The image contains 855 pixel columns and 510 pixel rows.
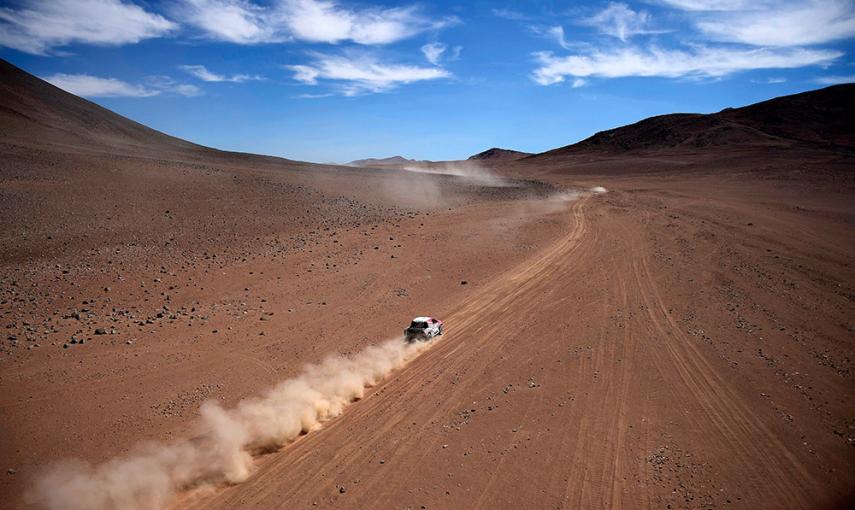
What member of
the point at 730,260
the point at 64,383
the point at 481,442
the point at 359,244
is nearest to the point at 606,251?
the point at 730,260

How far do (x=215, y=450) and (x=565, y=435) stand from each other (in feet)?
28.8

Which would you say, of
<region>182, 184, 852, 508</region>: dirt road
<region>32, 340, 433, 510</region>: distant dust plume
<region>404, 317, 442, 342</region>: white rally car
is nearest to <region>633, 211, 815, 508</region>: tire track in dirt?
<region>182, 184, 852, 508</region>: dirt road

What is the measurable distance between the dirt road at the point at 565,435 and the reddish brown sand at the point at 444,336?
0.07 meters

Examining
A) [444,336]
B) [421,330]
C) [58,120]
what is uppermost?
[58,120]

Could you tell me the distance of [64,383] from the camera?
15.4 meters

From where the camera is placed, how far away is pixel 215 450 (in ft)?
40.6

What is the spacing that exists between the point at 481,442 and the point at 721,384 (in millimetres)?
7771

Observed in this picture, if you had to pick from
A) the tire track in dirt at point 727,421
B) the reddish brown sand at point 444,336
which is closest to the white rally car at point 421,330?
the reddish brown sand at point 444,336

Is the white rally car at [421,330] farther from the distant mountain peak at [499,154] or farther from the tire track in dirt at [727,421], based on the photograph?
the distant mountain peak at [499,154]

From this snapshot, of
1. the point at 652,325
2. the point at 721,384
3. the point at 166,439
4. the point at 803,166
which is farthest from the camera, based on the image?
the point at 803,166

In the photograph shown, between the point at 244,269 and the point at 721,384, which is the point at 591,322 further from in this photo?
the point at 244,269

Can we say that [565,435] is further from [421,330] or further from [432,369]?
[421,330]

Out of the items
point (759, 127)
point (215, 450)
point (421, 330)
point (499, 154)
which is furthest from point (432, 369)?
point (499, 154)

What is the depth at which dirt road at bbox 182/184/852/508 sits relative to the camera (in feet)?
35.2
